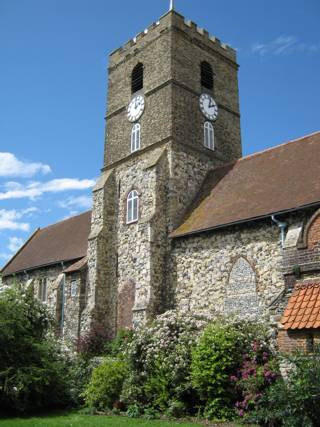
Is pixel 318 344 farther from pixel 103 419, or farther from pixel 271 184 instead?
pixel 271 184

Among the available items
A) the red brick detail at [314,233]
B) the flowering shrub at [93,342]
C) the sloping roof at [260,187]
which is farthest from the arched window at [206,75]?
the red brick detail at [314,233]

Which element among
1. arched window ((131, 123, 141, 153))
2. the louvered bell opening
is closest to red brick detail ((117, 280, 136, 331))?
arched window ((131, 123, 141, 153))

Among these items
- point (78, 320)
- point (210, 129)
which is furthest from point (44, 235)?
point (210, 129)

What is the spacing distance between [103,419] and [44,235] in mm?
23276

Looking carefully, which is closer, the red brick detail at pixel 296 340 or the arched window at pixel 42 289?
the red brick detail at pixel 296 340

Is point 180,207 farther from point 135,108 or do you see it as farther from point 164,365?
point 164,365

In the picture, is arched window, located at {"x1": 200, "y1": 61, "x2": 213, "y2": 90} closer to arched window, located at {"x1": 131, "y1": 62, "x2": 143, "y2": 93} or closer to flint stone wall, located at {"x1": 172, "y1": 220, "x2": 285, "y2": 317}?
arched window, located at {"x1": 131, "y1": 62, "x2": 143, "y2": 93}

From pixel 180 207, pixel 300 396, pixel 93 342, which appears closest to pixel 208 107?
pixel 180 207

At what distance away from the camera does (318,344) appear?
32.2 ft

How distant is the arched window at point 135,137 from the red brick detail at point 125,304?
21.9 feet

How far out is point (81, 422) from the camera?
11789 millimetres

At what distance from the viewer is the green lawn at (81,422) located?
11273 mm

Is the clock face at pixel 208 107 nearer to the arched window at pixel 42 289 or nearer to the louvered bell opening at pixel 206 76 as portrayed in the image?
the louvered bell opening at pixel 206 76

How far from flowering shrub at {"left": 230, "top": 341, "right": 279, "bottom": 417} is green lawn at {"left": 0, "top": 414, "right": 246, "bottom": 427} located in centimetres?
74
